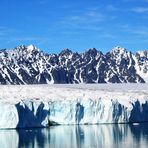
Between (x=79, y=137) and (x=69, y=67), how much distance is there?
2862 inches

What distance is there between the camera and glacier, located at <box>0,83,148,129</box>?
29750 mm

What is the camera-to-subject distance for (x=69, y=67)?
98.7m

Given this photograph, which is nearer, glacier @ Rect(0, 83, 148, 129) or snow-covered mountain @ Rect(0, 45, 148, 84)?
glacier @ Rect(0, 83, 148, 129)

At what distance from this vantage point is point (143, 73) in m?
104

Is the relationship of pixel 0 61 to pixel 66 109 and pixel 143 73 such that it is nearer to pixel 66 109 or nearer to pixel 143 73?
pixel 143 73

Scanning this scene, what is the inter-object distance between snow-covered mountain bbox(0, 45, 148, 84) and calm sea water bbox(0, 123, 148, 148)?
201 ft

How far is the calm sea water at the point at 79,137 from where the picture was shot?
2316 centimetres

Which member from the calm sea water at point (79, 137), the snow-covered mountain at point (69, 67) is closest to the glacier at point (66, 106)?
the calm sea water at point (79, 137)

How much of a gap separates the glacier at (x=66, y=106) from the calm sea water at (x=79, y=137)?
1.01 m

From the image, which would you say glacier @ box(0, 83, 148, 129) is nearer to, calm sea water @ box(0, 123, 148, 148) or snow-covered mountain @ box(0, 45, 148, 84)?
calm sea water @ box(0, 123, 148, 148)

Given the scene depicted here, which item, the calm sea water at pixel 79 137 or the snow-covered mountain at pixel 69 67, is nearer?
the calm sea water at pixel 79 137

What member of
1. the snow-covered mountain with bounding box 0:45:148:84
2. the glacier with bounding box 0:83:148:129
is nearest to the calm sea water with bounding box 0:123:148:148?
the glacier with bounding box 0:83:148:129

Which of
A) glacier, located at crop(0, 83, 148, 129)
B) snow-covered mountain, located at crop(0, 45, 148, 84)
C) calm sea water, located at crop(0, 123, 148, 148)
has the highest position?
snow-covered mountain, located at crop(0, 45, 148, 84)

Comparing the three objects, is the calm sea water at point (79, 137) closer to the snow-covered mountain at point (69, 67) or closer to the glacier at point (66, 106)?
the glacier at point (66, 106)
